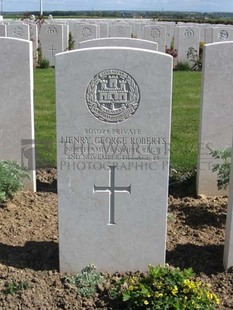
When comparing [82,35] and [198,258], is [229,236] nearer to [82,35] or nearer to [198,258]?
[198,258]

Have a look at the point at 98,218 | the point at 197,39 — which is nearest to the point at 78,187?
the point at 98,218

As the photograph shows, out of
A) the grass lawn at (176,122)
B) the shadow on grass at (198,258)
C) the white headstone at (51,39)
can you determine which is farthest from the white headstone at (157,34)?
the shadow on grass at (198,258)

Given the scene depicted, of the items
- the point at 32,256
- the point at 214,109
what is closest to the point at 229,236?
the point at 32,256

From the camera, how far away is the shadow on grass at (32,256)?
13.0 ft

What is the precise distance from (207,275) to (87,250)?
0.93 meters

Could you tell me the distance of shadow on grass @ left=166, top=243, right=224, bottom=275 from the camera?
4.00 metres

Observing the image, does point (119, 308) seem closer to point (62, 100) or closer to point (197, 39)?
point (62, 100)

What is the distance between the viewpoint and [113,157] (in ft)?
12.1

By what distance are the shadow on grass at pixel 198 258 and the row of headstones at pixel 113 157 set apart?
0.16 m

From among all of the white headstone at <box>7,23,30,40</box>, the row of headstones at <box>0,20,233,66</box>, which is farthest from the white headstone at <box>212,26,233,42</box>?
the white headstone at <box>7,23,30,40</box>

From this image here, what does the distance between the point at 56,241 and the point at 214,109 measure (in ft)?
7.16

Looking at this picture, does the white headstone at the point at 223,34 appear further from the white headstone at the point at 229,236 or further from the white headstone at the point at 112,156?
the white headstone at the point at 112,156

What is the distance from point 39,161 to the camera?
6641 mm

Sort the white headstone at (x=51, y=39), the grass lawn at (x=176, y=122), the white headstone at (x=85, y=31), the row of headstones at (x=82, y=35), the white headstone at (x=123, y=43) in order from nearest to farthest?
the white headstone at (x=123, y=43)
the grass lawn at (x=176, y=122)
the row of headstones at (x=82, y=35)
the white headstone at (x=51, y=39)
the white headstone at (x=85, y=31)
